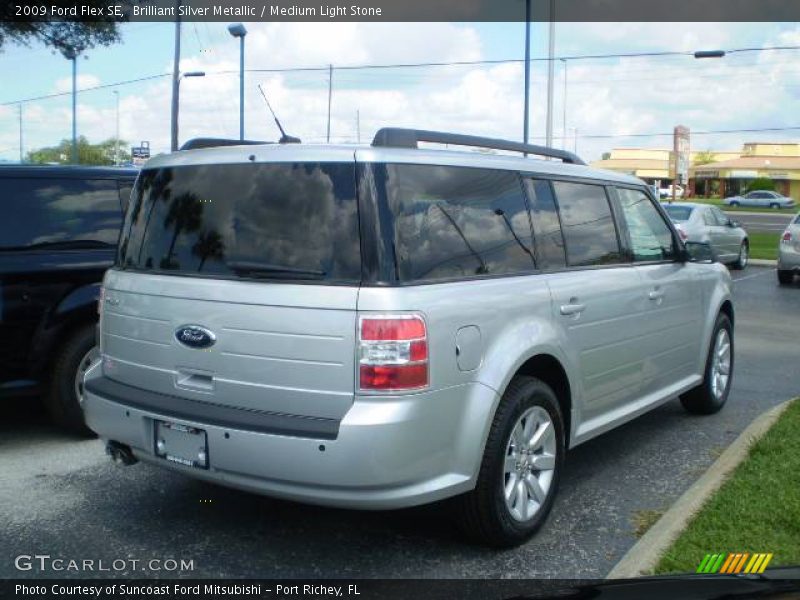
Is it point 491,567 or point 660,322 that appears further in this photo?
point 660,322

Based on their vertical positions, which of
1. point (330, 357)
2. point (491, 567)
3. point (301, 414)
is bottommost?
point (491, 567)

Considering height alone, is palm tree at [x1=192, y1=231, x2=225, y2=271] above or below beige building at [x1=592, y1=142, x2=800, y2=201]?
below

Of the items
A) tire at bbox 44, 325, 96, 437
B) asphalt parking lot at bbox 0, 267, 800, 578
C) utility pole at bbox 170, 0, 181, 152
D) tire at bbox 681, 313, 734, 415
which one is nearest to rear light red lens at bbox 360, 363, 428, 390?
asphalt parking lot at bbox 0, 267, 800, 578

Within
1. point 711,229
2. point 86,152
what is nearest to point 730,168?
point 86,152

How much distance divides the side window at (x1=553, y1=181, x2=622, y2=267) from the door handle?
0.89 ft

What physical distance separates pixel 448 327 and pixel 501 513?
96cm

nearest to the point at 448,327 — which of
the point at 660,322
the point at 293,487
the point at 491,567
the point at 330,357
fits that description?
the point at 330,357

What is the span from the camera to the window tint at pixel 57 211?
5.71 metres

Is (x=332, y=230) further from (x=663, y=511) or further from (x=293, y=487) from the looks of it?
(x=663, y=511)

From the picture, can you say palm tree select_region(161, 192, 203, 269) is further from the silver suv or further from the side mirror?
the side mirror

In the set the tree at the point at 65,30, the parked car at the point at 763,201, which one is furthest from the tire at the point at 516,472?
the parked car at the point at 763,201

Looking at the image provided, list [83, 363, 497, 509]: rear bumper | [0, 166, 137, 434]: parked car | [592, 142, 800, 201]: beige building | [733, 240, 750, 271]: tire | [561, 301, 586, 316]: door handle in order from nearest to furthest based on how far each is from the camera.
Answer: [83, 363, 497, 509]: rear bumper < [561, 301, 586, 316]: door handle < [0, 166, 137, 434]: parked car < [733, 240, 750, 271]: tire < [592, 142, 800, 201]: beige building

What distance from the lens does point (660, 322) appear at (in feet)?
18.5

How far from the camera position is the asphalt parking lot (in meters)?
4.04
